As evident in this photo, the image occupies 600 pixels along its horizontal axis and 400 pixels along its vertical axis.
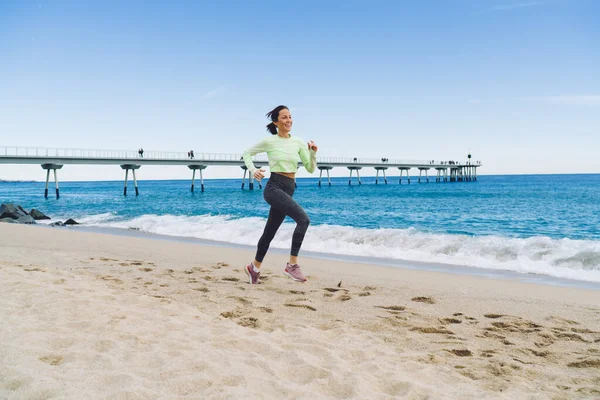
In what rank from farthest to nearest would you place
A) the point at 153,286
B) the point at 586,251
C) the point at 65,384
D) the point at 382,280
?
1. the point at 586,251
2. the point at 382,280
3. the point at 153,286
4. the point at 65,384

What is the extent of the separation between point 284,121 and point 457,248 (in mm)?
6168

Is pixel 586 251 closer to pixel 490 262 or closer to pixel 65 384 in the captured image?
pixel 490 262

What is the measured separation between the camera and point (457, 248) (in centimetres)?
986

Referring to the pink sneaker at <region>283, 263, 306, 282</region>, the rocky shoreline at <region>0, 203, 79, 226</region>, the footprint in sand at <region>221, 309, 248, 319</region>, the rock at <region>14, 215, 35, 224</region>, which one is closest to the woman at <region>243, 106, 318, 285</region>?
the pink sneaker at <region>283, 263, 306, 282</region>

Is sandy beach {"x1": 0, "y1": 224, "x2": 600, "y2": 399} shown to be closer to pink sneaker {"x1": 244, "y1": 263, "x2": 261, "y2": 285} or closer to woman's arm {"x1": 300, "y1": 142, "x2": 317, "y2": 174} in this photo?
pink sneaker {"x1": 244, "y1": 263, "x2": 261, "y2": 285}

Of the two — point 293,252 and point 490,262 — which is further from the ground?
point 293,252

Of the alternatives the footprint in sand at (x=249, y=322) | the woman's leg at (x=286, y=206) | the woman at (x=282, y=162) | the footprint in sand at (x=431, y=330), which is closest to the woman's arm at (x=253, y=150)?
the woman at (x=282, y=162)

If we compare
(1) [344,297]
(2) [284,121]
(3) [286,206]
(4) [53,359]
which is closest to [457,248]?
(1) [344,297]

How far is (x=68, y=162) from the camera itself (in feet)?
168

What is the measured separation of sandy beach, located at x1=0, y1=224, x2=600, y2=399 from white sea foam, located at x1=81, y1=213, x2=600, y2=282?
2.25 metres

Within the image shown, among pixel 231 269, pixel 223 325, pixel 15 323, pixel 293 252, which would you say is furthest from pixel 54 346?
pixel 231 269

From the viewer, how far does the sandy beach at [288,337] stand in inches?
97.7

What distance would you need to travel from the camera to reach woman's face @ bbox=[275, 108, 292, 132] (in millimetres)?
5289

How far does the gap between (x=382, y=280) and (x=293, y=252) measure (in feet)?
4.76
